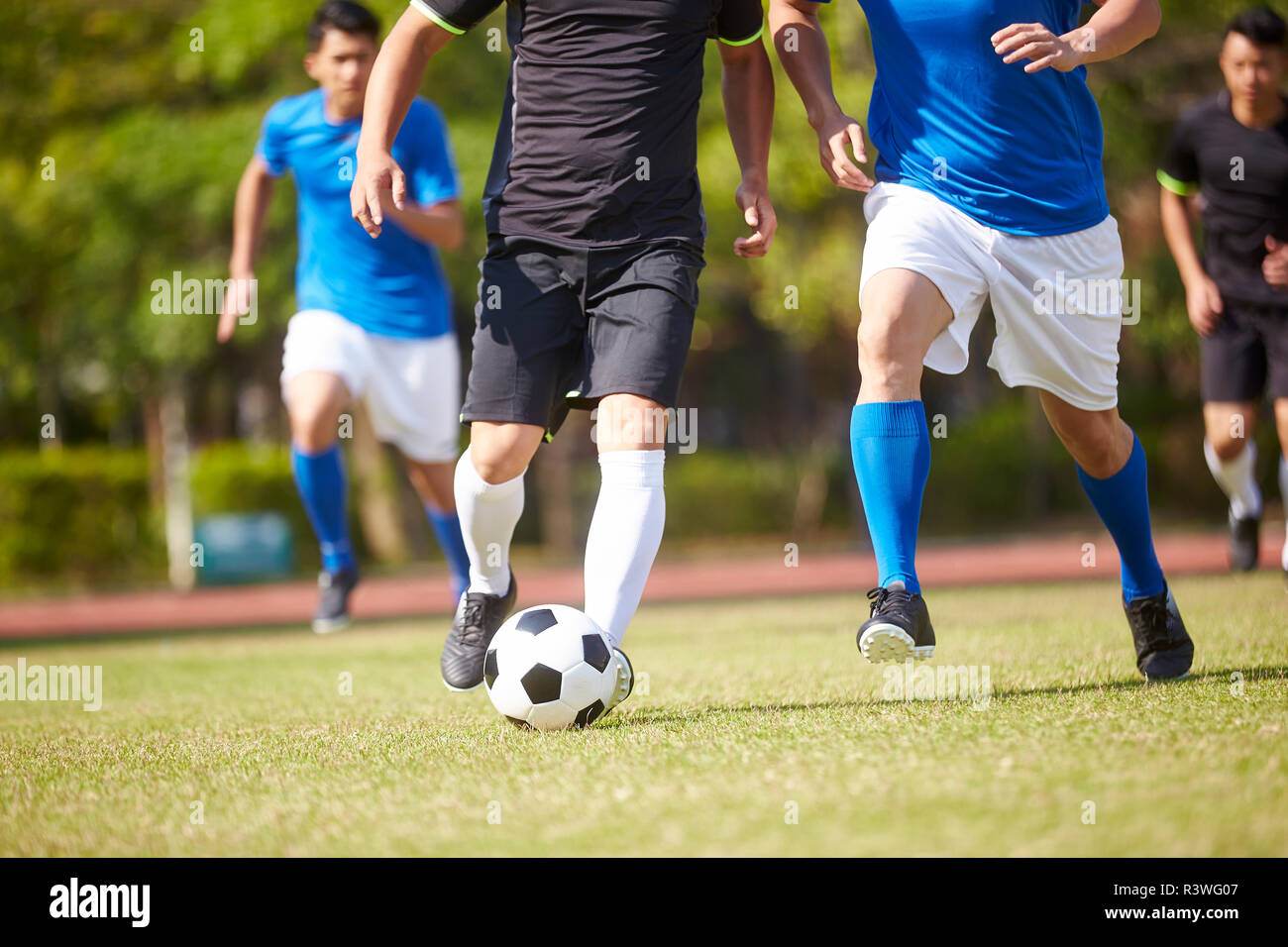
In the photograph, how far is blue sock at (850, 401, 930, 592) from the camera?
3.89m

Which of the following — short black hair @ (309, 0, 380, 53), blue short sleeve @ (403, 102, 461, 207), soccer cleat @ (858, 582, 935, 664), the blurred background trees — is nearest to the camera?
soccer cleat @ (858, 582, 935, 664)

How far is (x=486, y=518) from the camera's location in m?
4.51

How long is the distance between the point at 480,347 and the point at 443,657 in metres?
1.26

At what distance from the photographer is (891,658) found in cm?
359

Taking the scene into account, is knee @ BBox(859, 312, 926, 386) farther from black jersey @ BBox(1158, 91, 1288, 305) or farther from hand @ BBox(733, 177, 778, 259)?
black jersey @ BBox(1158, 91, 1288, 305)

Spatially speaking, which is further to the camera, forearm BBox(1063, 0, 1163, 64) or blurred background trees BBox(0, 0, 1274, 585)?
blurred background trees BBox(0, 0, 1274, 585)

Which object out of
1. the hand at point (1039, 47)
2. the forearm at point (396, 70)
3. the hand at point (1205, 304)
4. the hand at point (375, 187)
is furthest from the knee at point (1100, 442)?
the hand at point (1205, 304)

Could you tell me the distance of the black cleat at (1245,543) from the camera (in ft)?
26.2

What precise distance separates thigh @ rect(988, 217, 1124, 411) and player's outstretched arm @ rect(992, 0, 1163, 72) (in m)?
0.52

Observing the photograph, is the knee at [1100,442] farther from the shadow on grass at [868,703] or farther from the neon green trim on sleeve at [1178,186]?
the neon green trim on sleeve at [1178,186]

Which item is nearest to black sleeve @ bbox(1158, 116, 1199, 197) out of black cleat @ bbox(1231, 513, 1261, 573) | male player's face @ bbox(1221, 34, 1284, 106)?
male player's face @ bbox(1221, 34, 1284, 106)

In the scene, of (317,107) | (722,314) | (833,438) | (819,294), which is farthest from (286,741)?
(833,438)

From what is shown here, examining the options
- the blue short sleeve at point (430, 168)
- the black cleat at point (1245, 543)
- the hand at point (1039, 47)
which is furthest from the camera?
the black cleat at point (1245, 543)

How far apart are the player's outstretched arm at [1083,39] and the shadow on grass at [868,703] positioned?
1803 millimetres
